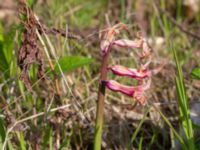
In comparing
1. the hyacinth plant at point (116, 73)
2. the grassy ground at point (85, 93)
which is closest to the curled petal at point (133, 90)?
the hyacinth plant at point (116, 73)

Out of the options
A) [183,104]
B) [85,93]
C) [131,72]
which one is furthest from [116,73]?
[85,93]

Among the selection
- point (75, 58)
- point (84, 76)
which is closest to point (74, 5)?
point (84, 76)

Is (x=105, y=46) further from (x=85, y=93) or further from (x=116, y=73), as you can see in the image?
(x=85, y=93)

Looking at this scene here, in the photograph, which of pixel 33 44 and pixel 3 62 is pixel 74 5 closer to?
pixel 3 62

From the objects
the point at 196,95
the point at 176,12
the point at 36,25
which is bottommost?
the point at 196,95

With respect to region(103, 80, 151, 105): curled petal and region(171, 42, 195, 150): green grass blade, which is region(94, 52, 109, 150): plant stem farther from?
region(171, 42, 195, 150): green grass blade

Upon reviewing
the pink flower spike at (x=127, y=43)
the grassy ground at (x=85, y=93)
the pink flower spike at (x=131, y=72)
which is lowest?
the grassy ground at (x=85, y=93)

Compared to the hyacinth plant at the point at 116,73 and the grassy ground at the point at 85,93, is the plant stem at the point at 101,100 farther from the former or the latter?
the grassy ground at the point at 85,93

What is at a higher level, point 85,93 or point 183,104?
point 183,104
